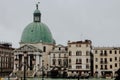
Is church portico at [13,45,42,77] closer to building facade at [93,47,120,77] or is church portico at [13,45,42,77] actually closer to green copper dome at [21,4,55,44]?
green copper dome at [21,4,55,44]

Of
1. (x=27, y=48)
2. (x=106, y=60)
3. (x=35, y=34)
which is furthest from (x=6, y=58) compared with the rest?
(x=106, y=60)

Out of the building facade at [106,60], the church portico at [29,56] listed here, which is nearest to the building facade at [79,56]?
the building facade at [106,60]

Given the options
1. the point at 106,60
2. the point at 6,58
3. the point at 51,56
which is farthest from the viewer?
the point at 6,58

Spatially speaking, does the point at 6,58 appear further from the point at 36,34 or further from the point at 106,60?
the point at 106,60

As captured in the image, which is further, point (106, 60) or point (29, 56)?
point (29, 56)

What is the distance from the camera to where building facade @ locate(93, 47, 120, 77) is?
117188 millimetres

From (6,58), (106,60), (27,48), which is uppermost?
(27,48)

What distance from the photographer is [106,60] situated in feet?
386

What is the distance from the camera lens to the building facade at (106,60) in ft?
384

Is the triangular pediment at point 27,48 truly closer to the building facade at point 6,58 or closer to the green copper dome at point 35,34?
the green copper dome at point 35,34

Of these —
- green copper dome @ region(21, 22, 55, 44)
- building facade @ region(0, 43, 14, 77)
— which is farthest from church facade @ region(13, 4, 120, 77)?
building facade @ region(0, 43, 14, 77)

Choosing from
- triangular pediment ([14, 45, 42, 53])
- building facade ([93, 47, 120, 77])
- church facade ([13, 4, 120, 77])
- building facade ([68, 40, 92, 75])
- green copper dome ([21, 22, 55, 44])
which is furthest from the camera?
green copper dome ([21, 22, 55, 44])

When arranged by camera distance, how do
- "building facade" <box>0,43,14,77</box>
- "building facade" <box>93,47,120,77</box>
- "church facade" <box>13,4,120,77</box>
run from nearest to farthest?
"building facade" <box>93,47,120,77</box> → "church facade" <box>13,4,120,77</box> → "building facade" <box>0,43,14,77</box>

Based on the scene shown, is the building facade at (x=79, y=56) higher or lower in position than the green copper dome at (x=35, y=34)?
lower
